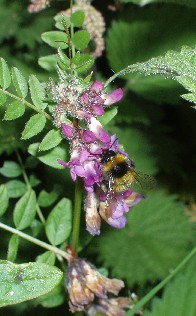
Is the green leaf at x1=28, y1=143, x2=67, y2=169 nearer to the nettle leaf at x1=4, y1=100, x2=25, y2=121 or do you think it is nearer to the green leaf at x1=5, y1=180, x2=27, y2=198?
the nettle leaf at x1=4, y1=100, x2=25, y2=121

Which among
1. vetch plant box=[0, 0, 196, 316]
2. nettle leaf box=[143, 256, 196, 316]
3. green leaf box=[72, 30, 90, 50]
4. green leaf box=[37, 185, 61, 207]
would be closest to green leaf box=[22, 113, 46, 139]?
vetch plant box=[0, 0, 196, 316]

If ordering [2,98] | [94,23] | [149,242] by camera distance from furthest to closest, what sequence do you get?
1. [149,242]
2. [94,23]
3. [2,98]

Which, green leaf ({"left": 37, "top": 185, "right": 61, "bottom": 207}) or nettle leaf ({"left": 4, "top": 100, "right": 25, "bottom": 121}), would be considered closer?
nettle leaf ({"left": 4, "top": 100, "right": 25, "bottom": 121})

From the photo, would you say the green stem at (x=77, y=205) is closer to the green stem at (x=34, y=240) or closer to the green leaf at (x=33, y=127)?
the green stem at (x=34, y=240)

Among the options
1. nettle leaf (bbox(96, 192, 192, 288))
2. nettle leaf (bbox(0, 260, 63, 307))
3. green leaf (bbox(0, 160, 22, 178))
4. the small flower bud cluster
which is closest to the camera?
nettle leaf (bbox(0, 260, 63, 307))

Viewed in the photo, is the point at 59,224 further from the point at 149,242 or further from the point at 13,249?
the point at 149,242

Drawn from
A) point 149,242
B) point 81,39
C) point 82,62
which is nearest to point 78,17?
point 81,39

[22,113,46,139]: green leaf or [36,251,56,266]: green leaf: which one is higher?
[22,113,46,139]: green leaf

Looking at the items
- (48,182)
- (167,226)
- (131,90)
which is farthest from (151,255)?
(131,90)
